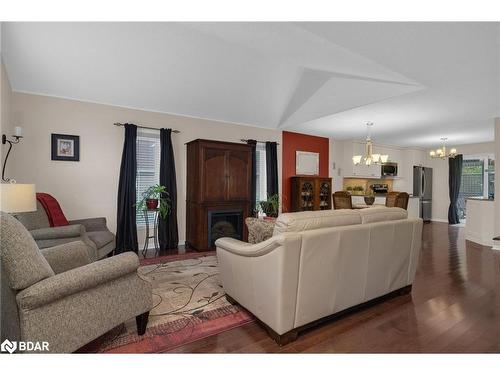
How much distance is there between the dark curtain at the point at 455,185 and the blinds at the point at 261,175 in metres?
6.23

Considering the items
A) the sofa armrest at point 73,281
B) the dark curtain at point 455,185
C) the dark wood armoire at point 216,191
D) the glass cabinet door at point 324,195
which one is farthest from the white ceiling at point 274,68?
the dark curtain at point 455,185

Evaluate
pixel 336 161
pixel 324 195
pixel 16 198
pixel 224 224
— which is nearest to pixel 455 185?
pixel 336 161

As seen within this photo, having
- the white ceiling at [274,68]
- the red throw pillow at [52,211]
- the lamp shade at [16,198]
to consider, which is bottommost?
the red throw pillow at [52,211]

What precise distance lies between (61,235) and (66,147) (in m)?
1.79

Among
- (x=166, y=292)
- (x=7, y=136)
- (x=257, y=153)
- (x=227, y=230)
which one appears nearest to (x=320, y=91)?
(x=257, y=153)

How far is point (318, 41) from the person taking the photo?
2.52m

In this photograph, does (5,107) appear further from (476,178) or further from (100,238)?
(476,178)

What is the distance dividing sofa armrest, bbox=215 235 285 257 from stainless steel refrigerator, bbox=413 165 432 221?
800cm

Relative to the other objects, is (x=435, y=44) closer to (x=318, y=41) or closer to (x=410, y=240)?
(x=318, y=41)

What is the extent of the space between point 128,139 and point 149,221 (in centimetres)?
149

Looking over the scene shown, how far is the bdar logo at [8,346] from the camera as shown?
147 centimetres

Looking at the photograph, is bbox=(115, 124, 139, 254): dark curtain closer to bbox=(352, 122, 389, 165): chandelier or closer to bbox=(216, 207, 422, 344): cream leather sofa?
bbox=(216, 207, 422, 344): cream leather sofa

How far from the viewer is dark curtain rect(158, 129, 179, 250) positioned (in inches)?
183

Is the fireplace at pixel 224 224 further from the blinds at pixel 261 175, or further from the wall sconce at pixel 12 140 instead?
the wall sconce at pixel 12 140
